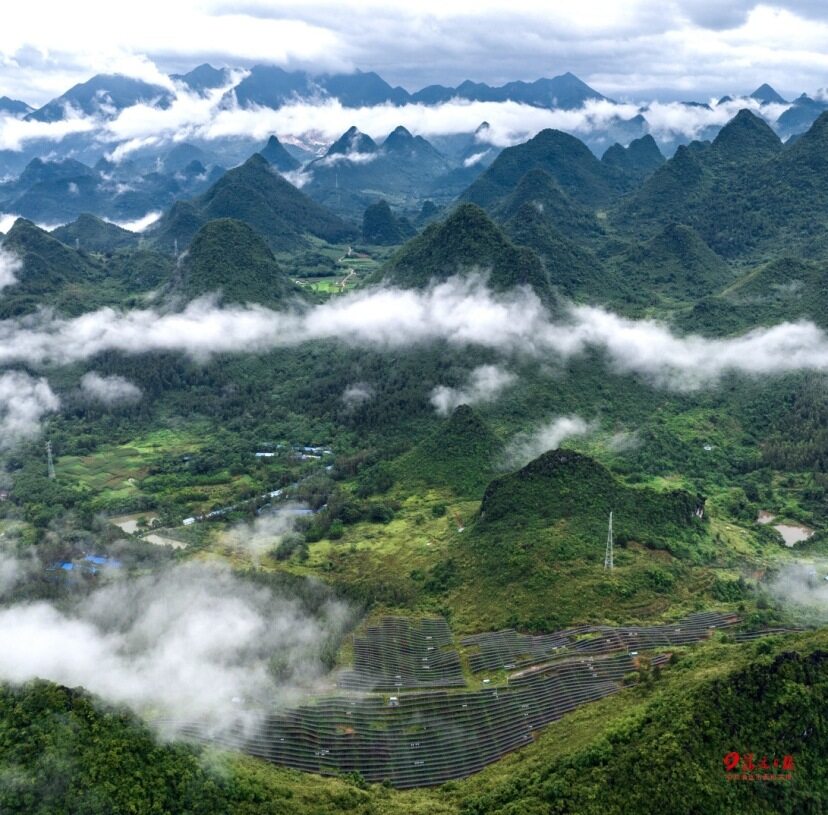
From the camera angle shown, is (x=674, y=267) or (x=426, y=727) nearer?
(x=426, y=727)

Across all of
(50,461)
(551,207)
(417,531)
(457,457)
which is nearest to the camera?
(417,531)

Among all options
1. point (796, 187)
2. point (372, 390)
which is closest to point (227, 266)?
point (372, 390)

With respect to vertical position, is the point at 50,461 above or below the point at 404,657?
below

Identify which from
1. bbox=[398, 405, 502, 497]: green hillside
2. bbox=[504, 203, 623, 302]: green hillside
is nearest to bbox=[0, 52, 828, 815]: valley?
bbox=[398, 405, 502, 497]: green hillside

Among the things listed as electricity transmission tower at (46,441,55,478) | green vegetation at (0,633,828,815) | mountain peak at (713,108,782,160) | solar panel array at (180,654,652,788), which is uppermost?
mountain peak at (713,108,782,160)

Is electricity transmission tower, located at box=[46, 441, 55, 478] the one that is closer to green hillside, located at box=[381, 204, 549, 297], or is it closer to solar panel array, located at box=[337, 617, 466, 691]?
solar panel array, located at box=[337, 617, 466, 691]

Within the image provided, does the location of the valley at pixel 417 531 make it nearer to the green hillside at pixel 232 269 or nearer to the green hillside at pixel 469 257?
the green hillside at pixel 469 257

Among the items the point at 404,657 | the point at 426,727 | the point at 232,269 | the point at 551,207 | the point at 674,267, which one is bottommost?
the point at 404,657

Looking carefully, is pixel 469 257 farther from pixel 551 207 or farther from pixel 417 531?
pixel 551 207

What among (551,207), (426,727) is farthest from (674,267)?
(426,727)

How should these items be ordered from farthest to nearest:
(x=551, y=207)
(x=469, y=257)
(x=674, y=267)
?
(x=551, y=207)
(x=674, y=267)
(x=469, y=257)

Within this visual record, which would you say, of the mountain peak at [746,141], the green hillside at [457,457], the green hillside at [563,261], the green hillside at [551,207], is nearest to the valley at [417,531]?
the green hillside at [457,457]
